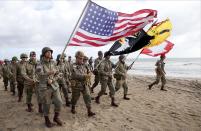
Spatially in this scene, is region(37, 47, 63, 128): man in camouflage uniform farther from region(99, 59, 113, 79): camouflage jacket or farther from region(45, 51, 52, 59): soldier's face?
region(99, 59, 113, 79): camouflage jacket

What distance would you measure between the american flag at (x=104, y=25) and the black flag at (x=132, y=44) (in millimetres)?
596

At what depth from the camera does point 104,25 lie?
8.73m

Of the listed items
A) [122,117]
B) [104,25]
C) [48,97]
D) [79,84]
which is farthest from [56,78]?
[122,117]

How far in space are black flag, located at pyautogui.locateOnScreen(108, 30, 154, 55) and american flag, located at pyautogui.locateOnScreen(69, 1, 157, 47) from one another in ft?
1.96

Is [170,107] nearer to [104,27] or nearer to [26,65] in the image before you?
[104,27]

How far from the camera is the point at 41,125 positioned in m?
8.06

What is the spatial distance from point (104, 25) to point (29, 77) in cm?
358

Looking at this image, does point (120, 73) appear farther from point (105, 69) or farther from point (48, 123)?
point (48, 123)

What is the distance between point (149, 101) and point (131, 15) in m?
4.12

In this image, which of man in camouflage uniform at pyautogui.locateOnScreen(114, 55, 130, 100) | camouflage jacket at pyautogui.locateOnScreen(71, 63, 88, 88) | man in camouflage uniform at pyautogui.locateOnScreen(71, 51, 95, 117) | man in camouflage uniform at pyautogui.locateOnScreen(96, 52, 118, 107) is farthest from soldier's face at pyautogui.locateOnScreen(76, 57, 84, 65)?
man in camouflage uniform at pyautogui.locateOnScreen(114, 55, 130, 100)

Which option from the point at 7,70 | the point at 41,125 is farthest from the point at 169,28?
the point at 7,70

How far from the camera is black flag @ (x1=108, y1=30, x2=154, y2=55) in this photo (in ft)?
32.2

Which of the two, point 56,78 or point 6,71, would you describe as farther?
point 6,71

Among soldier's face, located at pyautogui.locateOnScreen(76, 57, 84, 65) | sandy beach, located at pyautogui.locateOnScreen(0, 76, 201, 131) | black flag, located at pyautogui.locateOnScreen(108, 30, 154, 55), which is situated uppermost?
black flag, located at pyautogui.locateOnScreen(108, 30, 154, 55)
